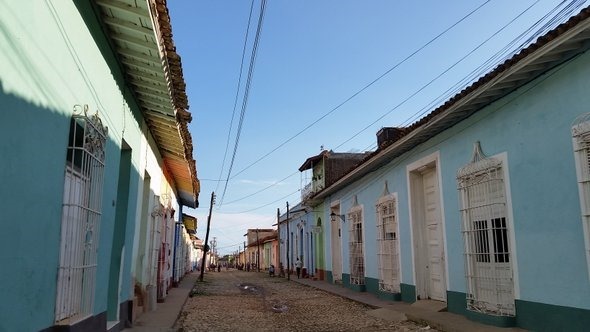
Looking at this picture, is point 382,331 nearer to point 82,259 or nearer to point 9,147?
point 82,259

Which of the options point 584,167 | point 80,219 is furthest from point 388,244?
point 80,219

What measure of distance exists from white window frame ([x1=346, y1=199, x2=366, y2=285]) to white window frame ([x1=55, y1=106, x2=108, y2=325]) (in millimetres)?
10497

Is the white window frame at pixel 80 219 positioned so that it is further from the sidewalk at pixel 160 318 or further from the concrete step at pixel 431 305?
the concrete step at pixel 431 305

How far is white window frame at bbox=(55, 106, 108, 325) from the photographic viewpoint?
4.30 metres

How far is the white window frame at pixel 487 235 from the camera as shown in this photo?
292 inches

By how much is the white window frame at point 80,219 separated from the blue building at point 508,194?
5279 millimetres

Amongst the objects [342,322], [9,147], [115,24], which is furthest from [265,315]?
[9,147]

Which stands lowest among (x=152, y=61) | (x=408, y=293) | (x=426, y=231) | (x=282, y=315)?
(x=282, y=315)

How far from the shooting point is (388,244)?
498 inches

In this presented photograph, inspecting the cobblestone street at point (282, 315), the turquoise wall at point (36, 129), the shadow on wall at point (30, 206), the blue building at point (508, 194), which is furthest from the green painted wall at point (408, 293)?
the shadow on wall at point (30, 206)

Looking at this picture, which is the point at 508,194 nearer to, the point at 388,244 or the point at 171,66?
the point at 171,66

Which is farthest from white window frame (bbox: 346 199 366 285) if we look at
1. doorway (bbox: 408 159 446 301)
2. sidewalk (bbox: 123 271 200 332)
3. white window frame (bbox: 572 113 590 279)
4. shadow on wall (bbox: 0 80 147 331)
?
shadow on wall (bbox: 0 80 147 331)

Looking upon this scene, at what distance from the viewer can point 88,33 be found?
477cm

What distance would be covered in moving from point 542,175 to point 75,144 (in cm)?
569
